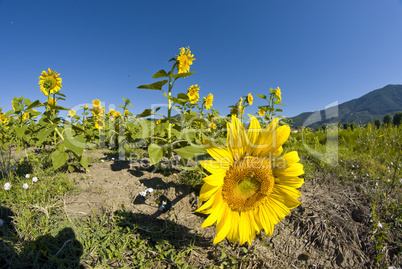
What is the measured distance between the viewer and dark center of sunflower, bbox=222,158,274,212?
1.24 m

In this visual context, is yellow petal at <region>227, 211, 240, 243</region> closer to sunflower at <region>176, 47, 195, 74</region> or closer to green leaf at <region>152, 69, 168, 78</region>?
green leaf at <region>152, 69, 168, 78</region>

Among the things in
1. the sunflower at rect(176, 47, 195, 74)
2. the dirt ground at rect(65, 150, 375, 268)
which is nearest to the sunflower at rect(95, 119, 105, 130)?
the dirt ground at rect(65, 150, 375, 268)

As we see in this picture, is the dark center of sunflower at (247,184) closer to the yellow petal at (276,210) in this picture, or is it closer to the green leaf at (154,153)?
the yellow petal at (276,210)

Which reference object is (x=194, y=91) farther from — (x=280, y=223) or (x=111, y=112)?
(x=280, y=223)

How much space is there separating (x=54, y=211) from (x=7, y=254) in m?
0.41

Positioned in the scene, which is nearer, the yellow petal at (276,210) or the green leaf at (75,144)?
the yellow petal at (276,210)

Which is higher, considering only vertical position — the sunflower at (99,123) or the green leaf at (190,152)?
the sunflower at (99,123)

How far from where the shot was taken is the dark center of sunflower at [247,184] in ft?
4.08

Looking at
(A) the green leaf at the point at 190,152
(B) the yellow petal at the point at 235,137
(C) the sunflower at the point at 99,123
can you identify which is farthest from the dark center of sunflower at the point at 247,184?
(C) the sunflower at the point at 99,123

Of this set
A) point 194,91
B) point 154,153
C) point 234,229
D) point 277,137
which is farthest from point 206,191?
point 194,91

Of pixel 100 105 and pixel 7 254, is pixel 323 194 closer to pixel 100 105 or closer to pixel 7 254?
pixel 7 254

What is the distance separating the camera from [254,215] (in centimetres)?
137

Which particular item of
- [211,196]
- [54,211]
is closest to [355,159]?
[211,196]

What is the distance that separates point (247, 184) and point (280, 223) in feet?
2.55
